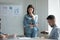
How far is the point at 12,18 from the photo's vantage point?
263cm

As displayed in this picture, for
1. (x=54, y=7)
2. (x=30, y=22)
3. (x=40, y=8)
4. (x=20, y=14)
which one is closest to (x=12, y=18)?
(x=20, y=14)

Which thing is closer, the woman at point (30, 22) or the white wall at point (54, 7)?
the woman at point (30, 22)

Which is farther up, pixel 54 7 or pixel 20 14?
pixel 54 7

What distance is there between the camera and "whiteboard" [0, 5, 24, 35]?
103 inches

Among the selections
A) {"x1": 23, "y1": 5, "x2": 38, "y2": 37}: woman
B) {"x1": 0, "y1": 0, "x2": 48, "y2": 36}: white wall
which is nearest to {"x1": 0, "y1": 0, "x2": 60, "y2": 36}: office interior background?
{"x1": 0, "y1": 0, "x2": 48, "y2": 36}: white wall

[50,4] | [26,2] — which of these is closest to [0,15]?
[26,2]

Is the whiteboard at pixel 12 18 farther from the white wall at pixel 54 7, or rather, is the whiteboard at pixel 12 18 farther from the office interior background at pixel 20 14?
the white wall at pixel 54 7

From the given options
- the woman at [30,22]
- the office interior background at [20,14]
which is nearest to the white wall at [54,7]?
the office interior background at [20,14]

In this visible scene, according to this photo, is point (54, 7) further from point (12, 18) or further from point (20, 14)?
point (12, 18)

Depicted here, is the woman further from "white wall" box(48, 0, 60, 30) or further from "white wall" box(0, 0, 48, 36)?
"white wall" box(48, 0, 60, 30)

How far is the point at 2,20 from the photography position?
261 cm

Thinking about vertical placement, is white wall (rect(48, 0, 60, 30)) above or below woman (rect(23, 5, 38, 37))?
above

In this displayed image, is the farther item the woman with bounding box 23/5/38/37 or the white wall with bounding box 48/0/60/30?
the white wall with bounding box 48/0/60/30

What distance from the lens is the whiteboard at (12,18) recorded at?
2609 mm
